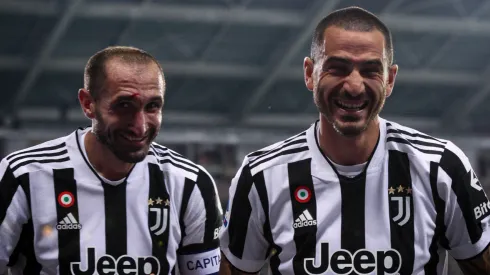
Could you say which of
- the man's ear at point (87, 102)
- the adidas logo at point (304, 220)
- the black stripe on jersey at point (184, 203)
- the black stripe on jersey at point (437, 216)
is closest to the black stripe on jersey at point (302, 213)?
the adidas logo at point (304, 220)

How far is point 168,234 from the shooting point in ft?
12.5

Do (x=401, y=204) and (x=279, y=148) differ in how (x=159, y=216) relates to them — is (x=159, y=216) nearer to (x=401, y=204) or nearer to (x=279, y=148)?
(x=279, y=148)

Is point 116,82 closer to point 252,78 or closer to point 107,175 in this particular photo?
point 107,175

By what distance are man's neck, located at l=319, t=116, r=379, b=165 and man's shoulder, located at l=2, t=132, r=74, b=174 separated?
1076 millimetres

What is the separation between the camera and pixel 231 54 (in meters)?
15.8

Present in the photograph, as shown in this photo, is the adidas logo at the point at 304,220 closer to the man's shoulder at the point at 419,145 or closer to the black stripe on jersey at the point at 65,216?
the man's shoulder at the point at 419,145

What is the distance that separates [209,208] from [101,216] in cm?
42

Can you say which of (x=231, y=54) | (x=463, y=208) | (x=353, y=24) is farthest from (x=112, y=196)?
(x=231, y=54)

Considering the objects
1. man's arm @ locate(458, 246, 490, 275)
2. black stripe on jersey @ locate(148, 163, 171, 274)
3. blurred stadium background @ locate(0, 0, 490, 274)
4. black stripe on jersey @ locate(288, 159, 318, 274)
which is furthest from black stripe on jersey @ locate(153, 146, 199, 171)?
blurred stadium background @ locate(0, 0, 490, 274)

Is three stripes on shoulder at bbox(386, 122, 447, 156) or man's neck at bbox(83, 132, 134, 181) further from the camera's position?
man's neck at bbox(83, 132, 134, 181)

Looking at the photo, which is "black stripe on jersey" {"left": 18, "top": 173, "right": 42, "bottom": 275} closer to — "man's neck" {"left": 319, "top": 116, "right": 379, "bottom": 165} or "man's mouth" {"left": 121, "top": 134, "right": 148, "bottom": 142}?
"man's mouth" {"left": 121, "top": 134, "right": 148, "bottom": 142}

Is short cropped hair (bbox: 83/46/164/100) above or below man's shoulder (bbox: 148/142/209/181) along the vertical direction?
above

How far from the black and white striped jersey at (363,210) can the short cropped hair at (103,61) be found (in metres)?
0.59

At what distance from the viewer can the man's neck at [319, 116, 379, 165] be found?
344cm
